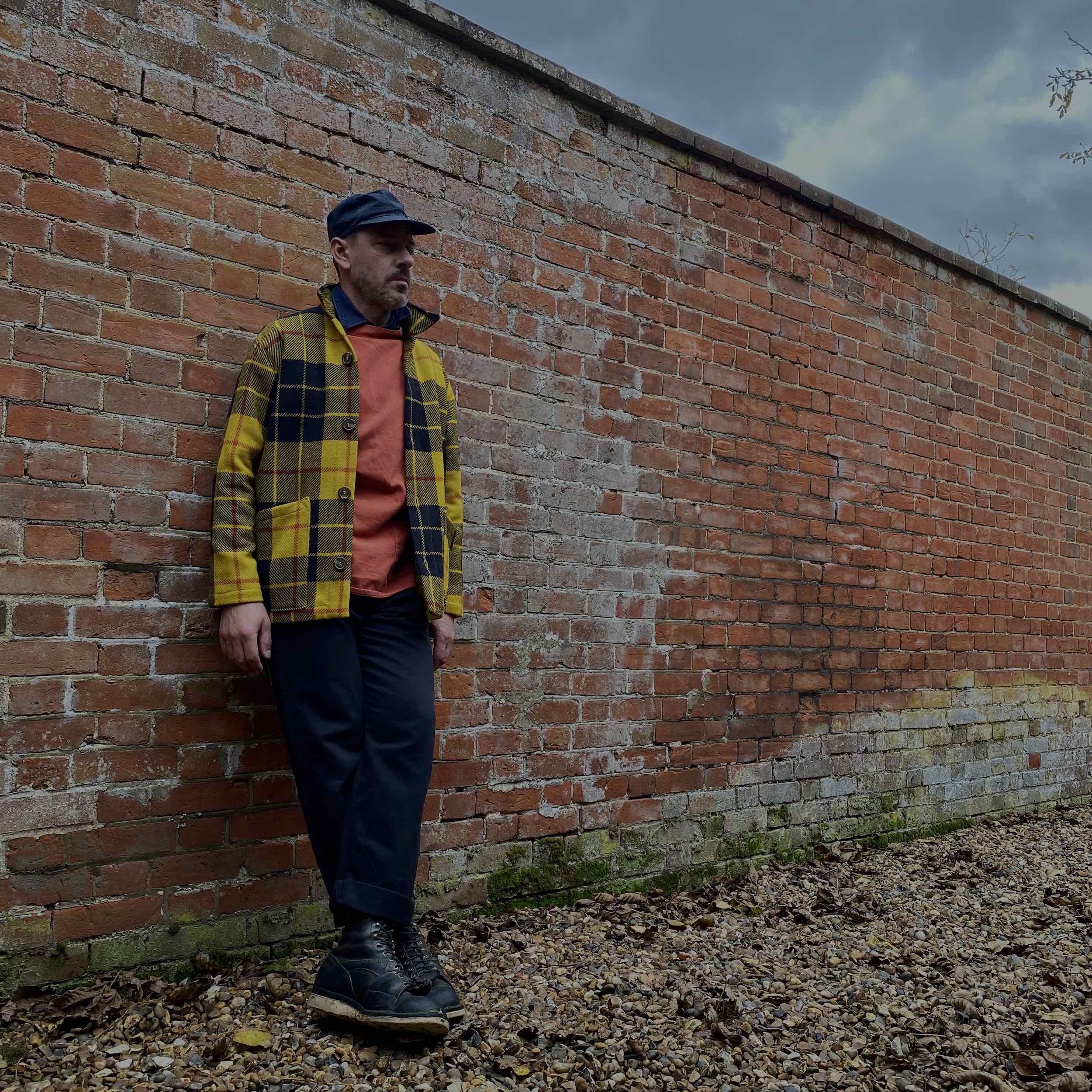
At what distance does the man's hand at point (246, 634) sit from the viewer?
2.62 meters

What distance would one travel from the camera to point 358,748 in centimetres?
271

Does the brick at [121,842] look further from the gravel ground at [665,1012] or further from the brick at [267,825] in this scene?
the gravel ground at [665,1012]

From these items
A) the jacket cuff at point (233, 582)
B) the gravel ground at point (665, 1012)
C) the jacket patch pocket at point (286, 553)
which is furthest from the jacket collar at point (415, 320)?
the gravel ground at point (665, 1012)

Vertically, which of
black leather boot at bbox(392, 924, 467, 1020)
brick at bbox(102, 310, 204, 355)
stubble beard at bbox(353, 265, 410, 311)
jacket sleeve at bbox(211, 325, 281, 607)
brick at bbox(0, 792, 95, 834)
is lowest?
black leather boot at bbox(392, 924, 467, 1020)

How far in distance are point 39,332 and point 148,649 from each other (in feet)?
2.86

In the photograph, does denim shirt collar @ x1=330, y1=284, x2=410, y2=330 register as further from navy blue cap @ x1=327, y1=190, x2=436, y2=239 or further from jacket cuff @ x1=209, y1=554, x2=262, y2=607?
jacket cuff @ x1=209, y1=554, x2=262, y2=607

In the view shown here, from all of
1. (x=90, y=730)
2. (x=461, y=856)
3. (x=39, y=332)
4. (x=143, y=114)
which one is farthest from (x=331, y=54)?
(x=461, y=856)

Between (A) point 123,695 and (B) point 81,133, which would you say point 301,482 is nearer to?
(A) point 123,695

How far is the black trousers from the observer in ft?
8.51

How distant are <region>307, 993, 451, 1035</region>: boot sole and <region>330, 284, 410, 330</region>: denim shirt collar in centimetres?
177

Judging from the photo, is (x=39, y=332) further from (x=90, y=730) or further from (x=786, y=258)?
(x=786, y=258)

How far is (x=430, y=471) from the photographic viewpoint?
2914mm

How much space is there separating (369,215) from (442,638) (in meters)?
1.20

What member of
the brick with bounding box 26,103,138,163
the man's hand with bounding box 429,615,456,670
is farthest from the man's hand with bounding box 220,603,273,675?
the brick with bounding box 26,103,138,163
